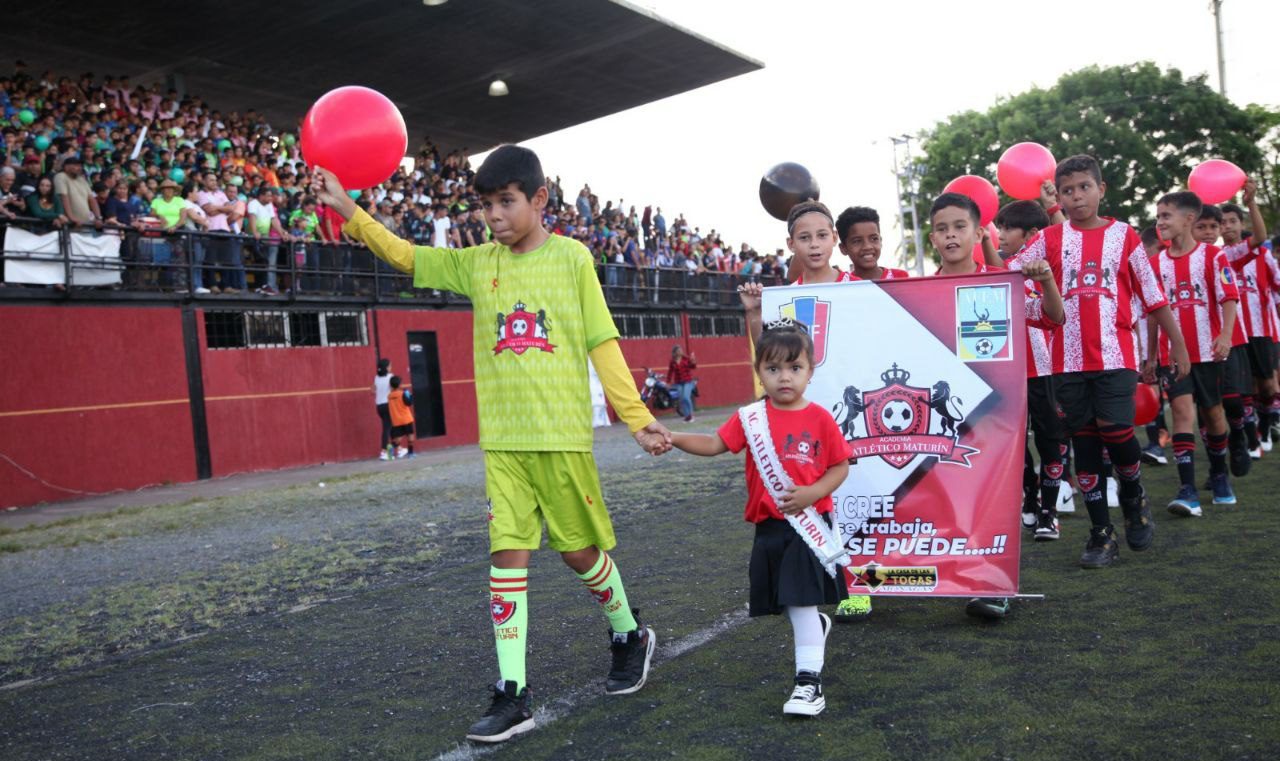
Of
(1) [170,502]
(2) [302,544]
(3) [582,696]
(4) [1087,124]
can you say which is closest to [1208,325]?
(3) [582,696]

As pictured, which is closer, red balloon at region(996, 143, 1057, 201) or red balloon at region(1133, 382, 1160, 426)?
red balloon at region(996, 143, 1057, 201)

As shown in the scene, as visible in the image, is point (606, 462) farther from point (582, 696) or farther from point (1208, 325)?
point (582, 696)

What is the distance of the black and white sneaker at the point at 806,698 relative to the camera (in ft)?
11.5

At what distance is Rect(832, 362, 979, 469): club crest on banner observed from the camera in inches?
191

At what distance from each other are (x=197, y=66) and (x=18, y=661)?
20924 millimetres

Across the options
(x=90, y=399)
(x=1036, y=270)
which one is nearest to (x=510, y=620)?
(x=1036, y=270)

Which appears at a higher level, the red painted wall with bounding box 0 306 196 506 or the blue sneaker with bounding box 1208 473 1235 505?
the red painted wall with bounding box 0 306 196 506

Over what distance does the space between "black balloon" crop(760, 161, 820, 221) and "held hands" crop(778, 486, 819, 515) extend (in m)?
3.36

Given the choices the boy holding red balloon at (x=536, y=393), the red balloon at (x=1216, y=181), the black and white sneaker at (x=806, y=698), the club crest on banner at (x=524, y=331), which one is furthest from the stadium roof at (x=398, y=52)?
the black and white sneaker at (x=806, y=698)

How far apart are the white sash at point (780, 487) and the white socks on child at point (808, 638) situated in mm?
171

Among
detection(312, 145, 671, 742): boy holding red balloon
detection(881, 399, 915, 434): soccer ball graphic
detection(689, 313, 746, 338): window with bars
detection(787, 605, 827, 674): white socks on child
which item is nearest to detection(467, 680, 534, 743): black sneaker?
detection(312, 145, 671, 742): boy holding red balloon

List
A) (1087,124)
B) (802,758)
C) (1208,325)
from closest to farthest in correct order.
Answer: (802,758) → (1208,325) → (1087,124)

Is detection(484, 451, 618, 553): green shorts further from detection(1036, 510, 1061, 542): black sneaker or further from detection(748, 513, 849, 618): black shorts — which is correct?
detection(1036, 510, 1061, 542): black sneaker

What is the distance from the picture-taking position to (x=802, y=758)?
3.15 metres
